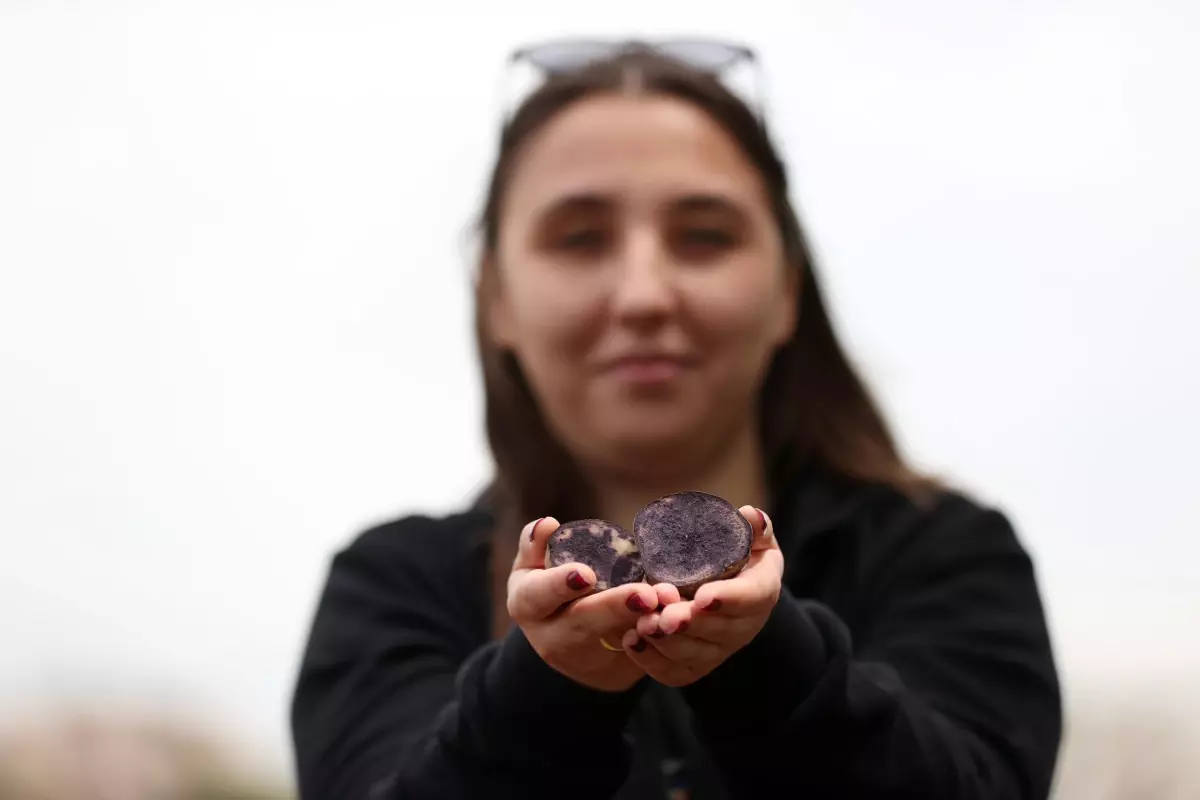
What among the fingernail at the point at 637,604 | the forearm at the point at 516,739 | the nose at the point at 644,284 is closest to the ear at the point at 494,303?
the nose at the point at 644,284

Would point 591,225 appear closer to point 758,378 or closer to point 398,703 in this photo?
point 758,378

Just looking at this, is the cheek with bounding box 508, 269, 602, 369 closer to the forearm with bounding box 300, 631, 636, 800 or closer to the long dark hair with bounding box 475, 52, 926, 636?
the long dark hair with bounding box 475, 52, 926, 636

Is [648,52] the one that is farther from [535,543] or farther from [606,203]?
[535,543]

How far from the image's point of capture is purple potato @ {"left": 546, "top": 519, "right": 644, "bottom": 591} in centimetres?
48

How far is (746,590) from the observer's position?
45 cm

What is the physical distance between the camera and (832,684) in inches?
22.0

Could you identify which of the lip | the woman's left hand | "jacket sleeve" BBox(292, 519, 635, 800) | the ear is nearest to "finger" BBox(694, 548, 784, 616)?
the woman's left hand

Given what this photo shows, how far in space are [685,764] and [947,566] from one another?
0.21 meters

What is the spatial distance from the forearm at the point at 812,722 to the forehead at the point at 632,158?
0.95ft

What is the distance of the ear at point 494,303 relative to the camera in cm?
80

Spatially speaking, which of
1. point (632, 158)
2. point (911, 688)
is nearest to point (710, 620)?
point (911, 688)

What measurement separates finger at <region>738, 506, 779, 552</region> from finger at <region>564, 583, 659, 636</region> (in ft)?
0.18

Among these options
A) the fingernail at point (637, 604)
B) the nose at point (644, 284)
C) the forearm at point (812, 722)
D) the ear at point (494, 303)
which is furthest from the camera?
the ear at point (494, 303)

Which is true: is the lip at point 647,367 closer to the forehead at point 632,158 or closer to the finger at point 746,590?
the forehead at point 632,158
